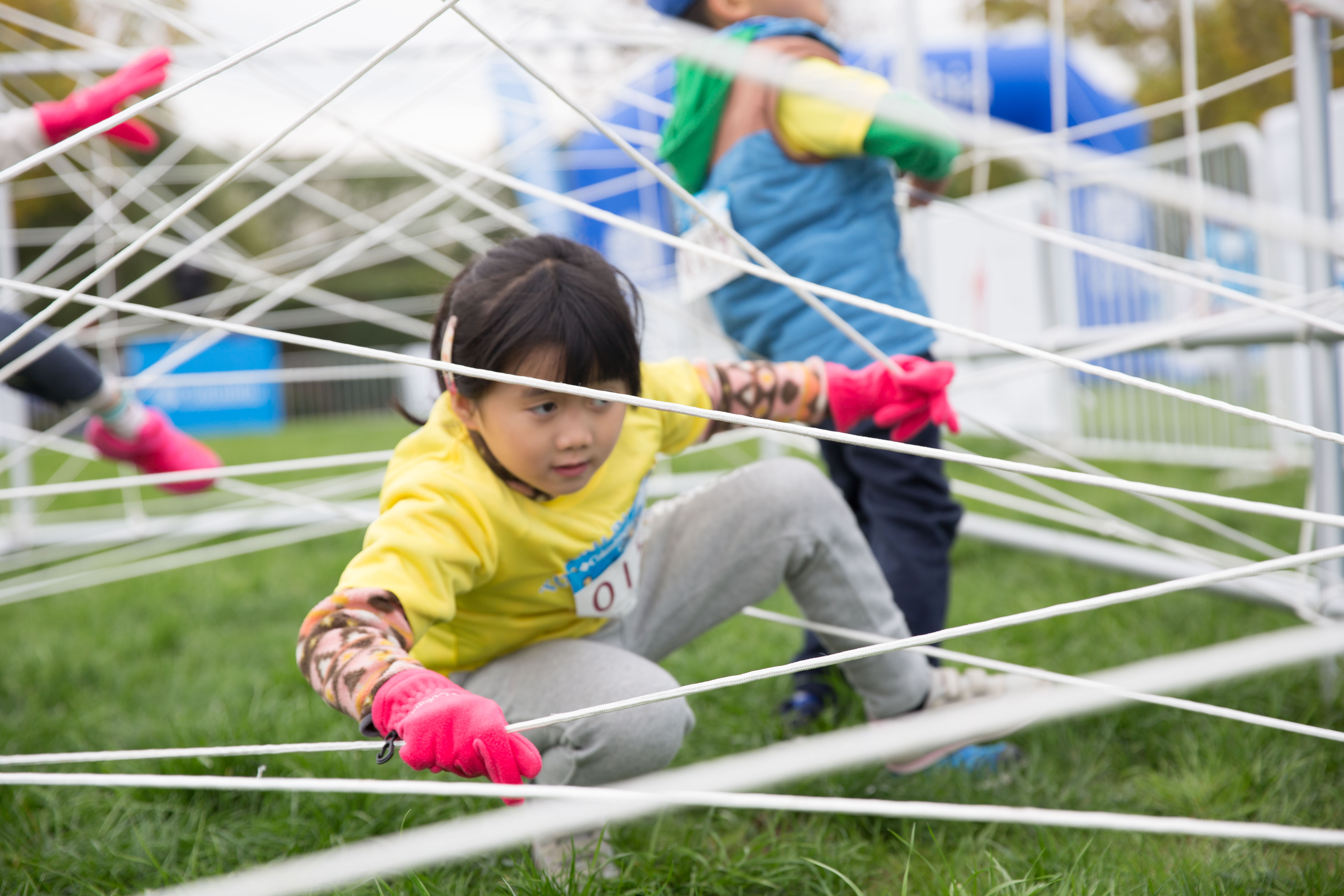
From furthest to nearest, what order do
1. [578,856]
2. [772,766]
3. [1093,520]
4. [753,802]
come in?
[1093,520]
[578,856]
[753,802]
[772,766]

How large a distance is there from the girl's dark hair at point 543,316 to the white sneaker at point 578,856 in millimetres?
473

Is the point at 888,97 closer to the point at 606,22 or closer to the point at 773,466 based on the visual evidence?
the point at 773,466

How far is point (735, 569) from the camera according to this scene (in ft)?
3.83

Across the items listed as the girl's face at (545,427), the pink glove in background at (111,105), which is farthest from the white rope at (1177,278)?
the pink glove in background at (111,105)

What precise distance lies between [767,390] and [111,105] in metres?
1.21

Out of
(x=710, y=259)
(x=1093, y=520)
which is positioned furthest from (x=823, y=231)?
(x=1093, y=520)

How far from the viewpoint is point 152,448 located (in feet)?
6.28

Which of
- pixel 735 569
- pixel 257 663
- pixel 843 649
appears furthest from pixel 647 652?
pixel 257 663

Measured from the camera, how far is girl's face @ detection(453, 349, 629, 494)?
3.09 feet

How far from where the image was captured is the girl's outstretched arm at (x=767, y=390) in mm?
1193

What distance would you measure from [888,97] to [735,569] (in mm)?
609

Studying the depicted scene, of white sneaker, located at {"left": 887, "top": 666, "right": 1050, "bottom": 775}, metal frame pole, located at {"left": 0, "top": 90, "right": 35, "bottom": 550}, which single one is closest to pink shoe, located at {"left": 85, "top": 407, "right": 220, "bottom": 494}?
metal frame pole, located at {"left": 0, "top": 90, "right": 35, "bottom": 550}

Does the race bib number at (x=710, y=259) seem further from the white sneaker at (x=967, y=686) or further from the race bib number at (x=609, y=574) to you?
the white sneaker at (x=967, y=686)

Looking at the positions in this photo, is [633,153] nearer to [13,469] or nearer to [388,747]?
[388,747]
